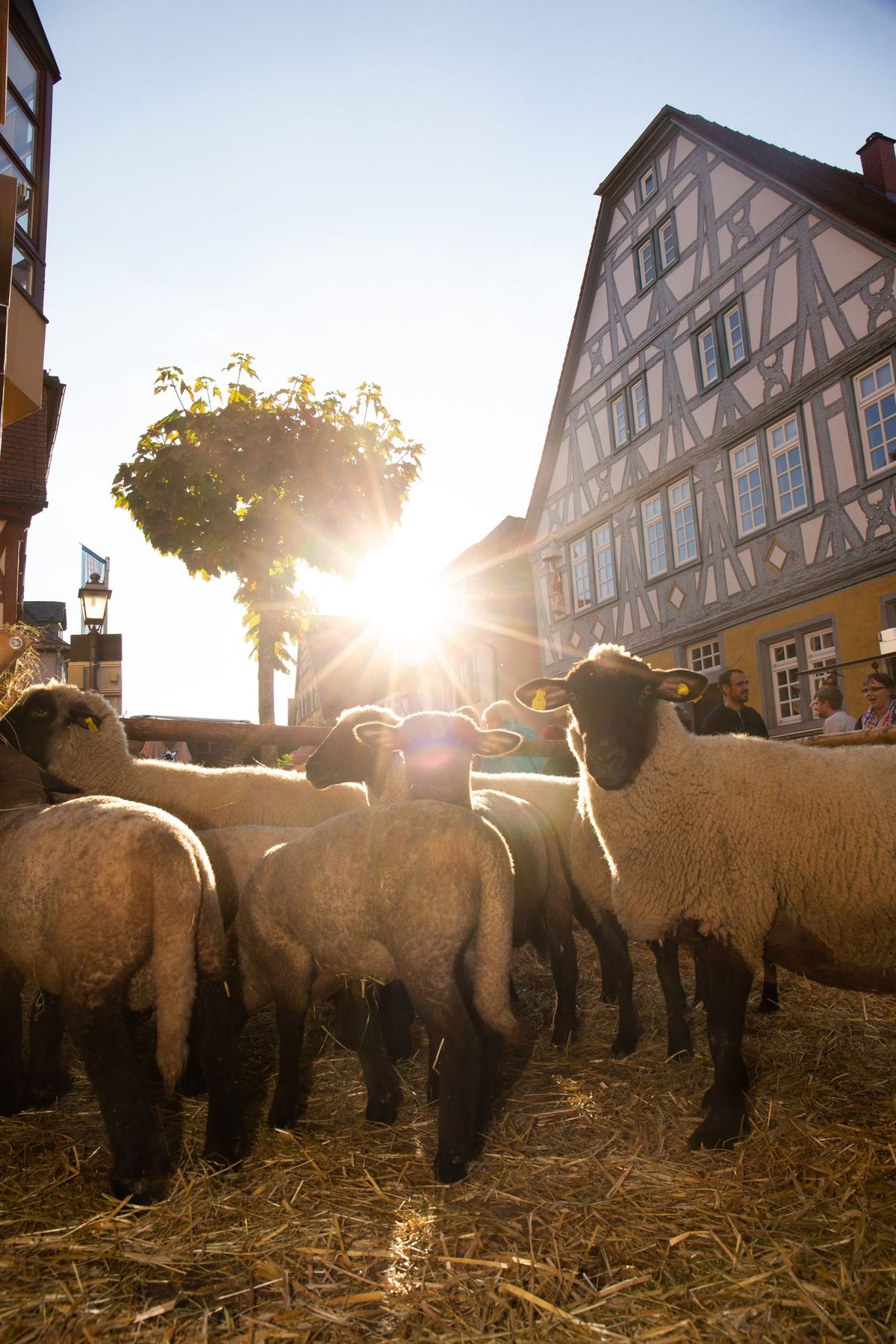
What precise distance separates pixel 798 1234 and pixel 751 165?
745 inches

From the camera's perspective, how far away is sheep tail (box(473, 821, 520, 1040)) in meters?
3.36

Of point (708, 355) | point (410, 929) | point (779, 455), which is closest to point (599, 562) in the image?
point (708, 355)

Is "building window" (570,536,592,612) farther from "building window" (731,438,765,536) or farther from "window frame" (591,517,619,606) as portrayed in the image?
"building window" (731,438,765,536)

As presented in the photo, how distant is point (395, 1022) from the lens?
4.54m

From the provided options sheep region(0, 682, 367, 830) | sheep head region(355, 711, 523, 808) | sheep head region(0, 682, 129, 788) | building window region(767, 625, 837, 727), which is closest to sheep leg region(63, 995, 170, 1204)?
sheep head region(355, 711, 523, 808)

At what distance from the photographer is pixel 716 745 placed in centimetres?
411

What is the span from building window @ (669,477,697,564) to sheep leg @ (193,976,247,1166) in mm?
16142

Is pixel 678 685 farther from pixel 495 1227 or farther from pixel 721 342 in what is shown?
pixel 721 342

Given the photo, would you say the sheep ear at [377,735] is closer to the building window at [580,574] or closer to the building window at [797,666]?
the building window at [797,666]

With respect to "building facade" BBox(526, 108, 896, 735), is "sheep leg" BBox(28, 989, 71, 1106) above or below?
below

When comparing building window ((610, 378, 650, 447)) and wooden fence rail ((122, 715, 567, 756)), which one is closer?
wooden fence rail ((122, 715, 567, 756))

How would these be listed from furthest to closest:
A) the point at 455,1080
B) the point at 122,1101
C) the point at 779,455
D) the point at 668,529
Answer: the point at 668,529 → the point at 779,455 → the point at 455,1080 → the point at 122,1101

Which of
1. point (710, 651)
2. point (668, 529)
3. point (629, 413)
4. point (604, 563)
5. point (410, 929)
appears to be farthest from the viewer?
point (604, 563)

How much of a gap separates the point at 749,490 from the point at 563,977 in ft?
46.0
